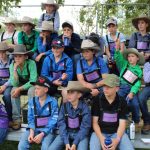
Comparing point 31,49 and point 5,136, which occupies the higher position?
point 31,49

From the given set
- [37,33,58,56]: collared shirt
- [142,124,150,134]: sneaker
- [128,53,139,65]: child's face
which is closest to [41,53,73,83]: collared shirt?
[37,33,58,56]: collared shirt

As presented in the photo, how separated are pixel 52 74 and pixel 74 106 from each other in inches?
43.9

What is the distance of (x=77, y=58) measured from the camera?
6605mm

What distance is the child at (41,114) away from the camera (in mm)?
5453

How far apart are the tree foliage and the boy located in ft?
22.2

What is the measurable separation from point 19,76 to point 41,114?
100cm

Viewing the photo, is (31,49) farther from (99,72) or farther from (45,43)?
(99,72)

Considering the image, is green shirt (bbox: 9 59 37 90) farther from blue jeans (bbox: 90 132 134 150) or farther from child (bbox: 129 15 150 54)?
child (bbox: 129 15 150 54)

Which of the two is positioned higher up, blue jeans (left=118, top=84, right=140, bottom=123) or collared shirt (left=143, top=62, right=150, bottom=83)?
collared shirt (left=143, top=62, right=150, bottom=83)

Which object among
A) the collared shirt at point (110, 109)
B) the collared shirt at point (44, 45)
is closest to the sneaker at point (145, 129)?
the collared shirt at point (110, 109)

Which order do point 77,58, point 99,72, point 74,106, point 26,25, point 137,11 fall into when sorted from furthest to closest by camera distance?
point 137,11
point 26,25
point 77,58
point 99,72
point 74,106

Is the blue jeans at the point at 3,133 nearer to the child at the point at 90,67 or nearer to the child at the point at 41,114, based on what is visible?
the child at the point at 41,114

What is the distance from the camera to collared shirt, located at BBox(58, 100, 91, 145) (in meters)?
5.24

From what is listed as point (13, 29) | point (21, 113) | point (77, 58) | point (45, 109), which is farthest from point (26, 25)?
point (45, 109)
